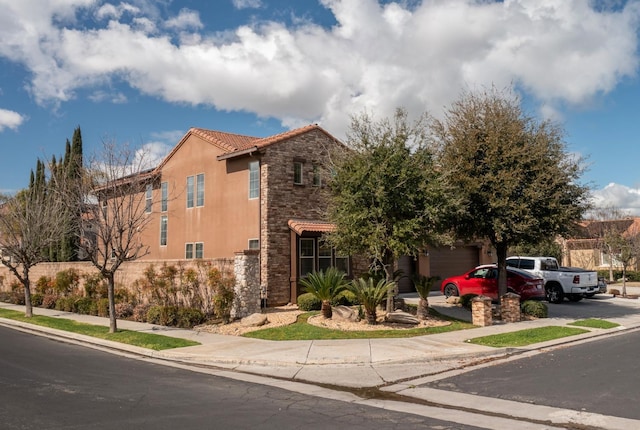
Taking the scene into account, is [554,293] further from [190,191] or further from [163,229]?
[163,229]

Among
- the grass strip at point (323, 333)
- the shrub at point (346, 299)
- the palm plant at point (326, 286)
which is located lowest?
the grass strip at point (323, 333)

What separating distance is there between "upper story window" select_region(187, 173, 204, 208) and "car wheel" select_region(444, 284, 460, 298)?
456 inches

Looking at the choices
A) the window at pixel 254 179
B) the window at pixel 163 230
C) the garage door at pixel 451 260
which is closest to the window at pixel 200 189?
the window at pixel 163 230

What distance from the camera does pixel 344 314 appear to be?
54.2 feet

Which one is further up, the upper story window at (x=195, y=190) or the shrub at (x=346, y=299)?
the upper story window at (x=195, y=190)

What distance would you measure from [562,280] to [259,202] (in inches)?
520

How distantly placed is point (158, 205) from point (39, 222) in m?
5.86

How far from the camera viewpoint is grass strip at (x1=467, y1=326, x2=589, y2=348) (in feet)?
44.6

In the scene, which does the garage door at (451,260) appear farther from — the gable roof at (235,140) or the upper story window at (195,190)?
the upper story window at (195,190)

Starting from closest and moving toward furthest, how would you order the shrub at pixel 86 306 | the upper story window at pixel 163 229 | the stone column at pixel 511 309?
the stone column at pixel 511 309 → the shrub at pixel 86 306 → the upper story window at pixel 163 229

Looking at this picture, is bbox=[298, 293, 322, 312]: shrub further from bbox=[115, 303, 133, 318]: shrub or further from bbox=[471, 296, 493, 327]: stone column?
bbox=[115, 303, 133, 318]: shrub

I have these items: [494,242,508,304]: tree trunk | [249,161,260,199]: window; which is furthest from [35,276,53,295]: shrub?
[494,242,508,304]: tree trunk

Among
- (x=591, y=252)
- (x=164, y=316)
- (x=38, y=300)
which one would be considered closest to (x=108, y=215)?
(x=164, y=316)

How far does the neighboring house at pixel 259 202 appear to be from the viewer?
68.6 feet
